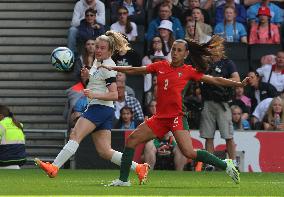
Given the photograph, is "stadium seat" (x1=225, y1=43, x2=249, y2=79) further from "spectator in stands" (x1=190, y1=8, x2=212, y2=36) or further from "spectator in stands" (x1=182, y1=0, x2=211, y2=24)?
"spectator in stands" (x1=182, y1=0, x2=211, y2=24)

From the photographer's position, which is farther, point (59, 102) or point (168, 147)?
point (59, 102)

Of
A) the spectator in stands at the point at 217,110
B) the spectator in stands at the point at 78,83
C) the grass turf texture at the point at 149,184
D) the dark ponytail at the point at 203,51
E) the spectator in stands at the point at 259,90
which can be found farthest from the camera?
the spectator in stands at the point at 259,90

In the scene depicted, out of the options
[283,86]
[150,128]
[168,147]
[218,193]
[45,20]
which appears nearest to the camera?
[218,193]

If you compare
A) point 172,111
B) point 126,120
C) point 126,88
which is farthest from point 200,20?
point 172,111

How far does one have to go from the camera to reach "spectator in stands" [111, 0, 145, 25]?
25.7 m

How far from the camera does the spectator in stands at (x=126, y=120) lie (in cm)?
2289

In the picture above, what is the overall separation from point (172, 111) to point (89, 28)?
29.3 ft

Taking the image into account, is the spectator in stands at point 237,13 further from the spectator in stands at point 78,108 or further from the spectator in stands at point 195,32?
the spectator in stands at point 78,108

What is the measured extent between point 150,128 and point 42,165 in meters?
1.67

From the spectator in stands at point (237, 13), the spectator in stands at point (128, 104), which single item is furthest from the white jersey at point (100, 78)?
the spectator in stands at point (237, 13)

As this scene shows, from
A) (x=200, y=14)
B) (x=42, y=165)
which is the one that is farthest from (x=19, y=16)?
(x=42, y=165)

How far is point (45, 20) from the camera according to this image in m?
26.2

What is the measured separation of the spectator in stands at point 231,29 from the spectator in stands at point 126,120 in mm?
2934

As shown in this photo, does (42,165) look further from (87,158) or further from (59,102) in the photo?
(59,102)
